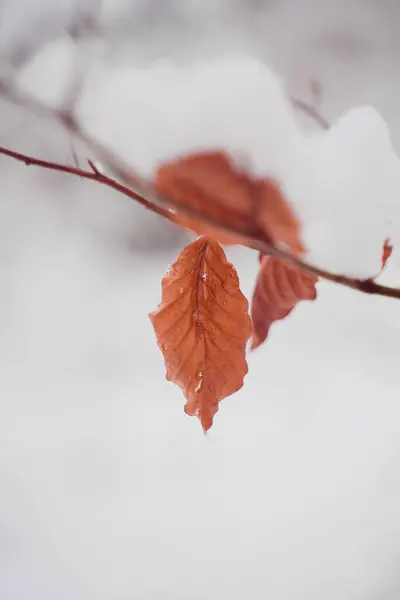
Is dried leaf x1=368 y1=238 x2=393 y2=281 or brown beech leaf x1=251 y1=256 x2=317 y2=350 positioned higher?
brown beech leaf x1=251 y1=256 x2=317 y2=350

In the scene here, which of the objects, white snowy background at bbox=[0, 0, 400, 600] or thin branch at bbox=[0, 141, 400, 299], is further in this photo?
white snowy background at bbox=[0, 0, 400, 600]

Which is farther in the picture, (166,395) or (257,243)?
(166,395)

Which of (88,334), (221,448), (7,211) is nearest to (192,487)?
(221,448)

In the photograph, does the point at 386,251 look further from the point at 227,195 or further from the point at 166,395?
the point at 166,395

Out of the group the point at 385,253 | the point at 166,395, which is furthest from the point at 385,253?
the point at 166,395
